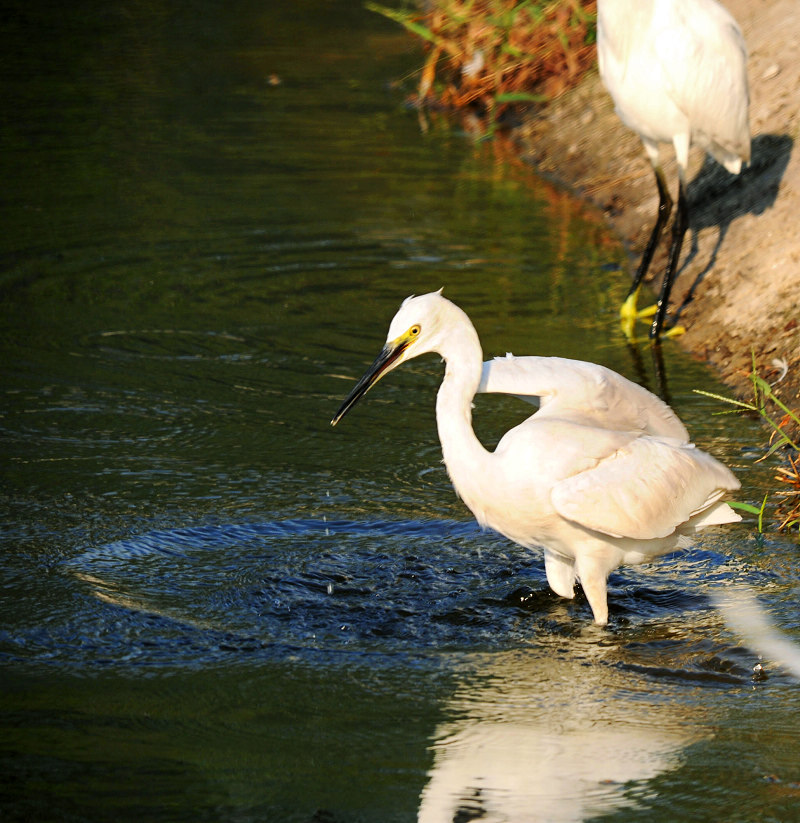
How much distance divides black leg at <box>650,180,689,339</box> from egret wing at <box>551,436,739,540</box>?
3043 mm

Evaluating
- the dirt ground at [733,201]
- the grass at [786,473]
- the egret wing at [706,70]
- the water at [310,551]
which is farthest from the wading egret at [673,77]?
the grass at [786,473]

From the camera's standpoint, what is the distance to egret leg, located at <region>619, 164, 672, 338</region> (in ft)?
26.8

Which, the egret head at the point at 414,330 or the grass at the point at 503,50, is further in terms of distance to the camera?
the grass at the point at 503,50

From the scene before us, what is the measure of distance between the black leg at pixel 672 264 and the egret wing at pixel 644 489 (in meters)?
3.04

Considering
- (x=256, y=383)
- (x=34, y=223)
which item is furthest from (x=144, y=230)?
(x=256, y=383)

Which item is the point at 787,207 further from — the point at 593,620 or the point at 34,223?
the point at 34,223

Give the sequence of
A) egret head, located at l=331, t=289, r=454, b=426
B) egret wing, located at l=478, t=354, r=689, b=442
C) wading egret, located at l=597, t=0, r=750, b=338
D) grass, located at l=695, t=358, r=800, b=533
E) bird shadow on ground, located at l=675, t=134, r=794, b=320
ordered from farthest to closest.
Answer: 1. bird shadow on ground, located at l=675, t=134, r=794, b=320
2. wading egret, located at l=597, t=0, r=750, b=338
3. grass, located at l=695, t=358, r=800, b=533
4. egret wing, located at l=478, t=354, r=689, b=442
5. egret head, located at l=331, t=289, r=454, b=426

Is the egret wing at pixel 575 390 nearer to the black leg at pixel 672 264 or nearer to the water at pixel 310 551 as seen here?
the water at pixel 310 551

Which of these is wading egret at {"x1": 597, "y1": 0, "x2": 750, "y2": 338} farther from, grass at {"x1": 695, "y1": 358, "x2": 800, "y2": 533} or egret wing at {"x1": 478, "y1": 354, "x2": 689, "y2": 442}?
egret wing at {"x1": 478, "y1": 354, "x2": 689, "y2": 442}

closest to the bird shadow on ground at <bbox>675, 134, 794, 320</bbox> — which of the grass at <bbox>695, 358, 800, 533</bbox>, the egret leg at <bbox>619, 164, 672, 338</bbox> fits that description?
the egret leg at <bbox>619, 164, 672, 338</bbox>

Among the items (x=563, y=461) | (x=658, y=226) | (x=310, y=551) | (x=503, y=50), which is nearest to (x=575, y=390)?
(x=563, y=461)

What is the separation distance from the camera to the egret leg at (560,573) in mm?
5086

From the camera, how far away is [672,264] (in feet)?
26.3

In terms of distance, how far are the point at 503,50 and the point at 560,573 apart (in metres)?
8.76
